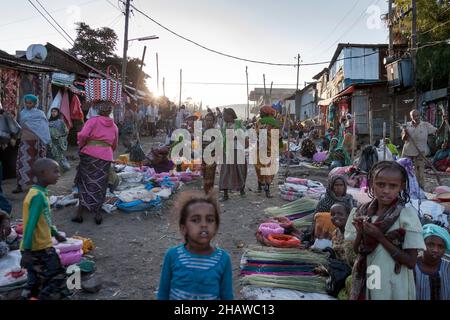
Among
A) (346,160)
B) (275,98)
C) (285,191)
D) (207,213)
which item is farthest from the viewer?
(275,98)

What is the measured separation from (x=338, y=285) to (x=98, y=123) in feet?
12.3

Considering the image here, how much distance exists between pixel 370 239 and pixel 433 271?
3.60ft

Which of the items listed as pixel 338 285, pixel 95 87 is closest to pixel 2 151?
pixel 95 87

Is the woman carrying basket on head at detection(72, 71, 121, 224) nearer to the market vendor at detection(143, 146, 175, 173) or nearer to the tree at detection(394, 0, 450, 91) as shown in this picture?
the market vendor at detection(143, 146, 175, 173)

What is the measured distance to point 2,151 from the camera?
834cm

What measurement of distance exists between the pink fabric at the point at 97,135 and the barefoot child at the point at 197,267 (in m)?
3.65

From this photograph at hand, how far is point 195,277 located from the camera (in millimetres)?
1982

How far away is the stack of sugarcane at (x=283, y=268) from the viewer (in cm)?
356

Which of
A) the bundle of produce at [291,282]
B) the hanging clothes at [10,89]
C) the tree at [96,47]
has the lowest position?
the bundle of produce at [291,282]

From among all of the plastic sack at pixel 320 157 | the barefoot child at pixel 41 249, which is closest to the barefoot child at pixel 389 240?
the barefoot child at pixel 41 249

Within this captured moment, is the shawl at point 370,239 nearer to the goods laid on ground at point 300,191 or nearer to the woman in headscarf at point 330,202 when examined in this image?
the woman in headscarf at point 330,202

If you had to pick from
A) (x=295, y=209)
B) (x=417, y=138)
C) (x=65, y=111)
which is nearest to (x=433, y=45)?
(x=417, y=138)
